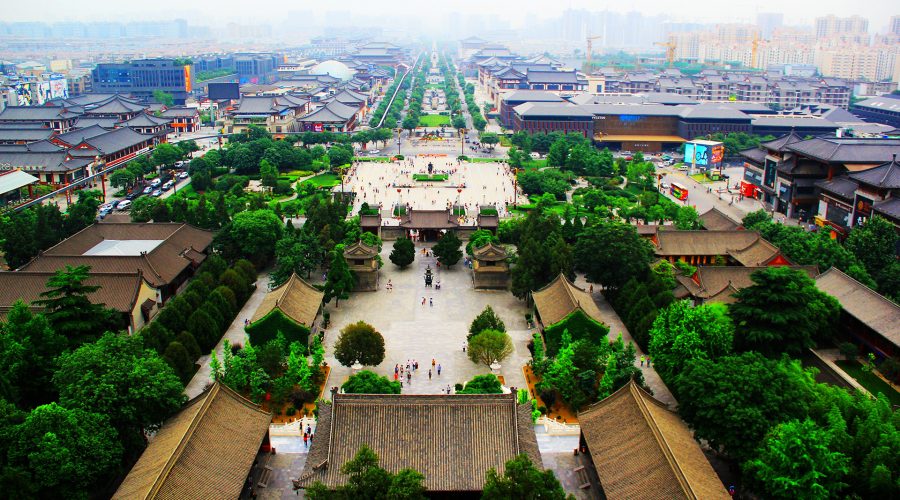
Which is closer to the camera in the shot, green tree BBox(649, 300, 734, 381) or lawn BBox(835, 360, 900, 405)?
green tree BBox(649, 300, 734, 381)

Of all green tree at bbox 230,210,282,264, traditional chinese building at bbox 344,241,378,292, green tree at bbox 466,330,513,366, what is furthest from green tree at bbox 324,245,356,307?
green tree at bbox 466,330,513,366

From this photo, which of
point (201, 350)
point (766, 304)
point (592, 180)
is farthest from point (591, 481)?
point (592, 180)

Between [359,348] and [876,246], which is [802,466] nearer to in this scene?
[359,348]

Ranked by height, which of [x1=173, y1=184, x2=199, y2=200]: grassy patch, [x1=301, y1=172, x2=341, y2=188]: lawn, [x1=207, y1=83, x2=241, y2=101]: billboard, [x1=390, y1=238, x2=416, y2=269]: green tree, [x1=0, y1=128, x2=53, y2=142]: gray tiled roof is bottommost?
[x1=301, y1=172, x2=341, y2=188]: lawn

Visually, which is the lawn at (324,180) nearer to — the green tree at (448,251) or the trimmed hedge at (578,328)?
the green tree at (448,251)

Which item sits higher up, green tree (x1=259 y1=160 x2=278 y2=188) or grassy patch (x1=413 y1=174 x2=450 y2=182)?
green tree (x1=259 y1=160 x2=278 y2=188)

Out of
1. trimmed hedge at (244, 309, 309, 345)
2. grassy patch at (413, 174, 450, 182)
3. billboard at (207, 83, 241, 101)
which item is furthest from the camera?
billboard at (207, 83, 241, 101)

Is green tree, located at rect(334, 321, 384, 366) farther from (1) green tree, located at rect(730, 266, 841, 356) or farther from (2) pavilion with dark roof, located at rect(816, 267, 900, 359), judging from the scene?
(2) pavilion with dark roof, located at rect(816, 267, 900, 359)
